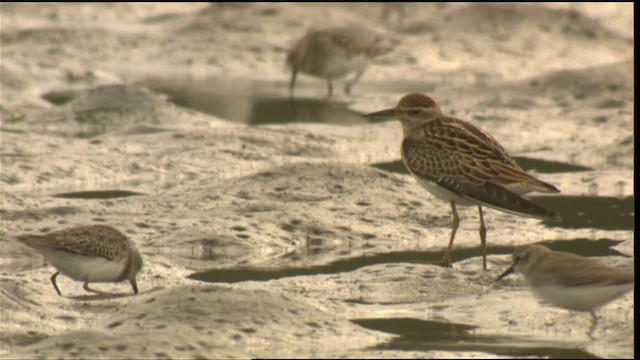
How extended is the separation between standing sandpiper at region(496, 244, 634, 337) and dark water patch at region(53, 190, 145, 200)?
470 centimetres

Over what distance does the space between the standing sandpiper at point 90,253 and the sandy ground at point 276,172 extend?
20 centimetres

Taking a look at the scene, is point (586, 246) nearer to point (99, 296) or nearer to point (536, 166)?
point (536, 166)

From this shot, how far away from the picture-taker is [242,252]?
11.0 meters

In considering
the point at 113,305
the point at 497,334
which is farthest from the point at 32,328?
the point at 497,334

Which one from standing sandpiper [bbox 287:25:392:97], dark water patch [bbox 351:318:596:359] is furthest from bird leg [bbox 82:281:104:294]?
standing sandpiper [bbox 287:25:392:97]

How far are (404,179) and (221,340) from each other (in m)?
5.08

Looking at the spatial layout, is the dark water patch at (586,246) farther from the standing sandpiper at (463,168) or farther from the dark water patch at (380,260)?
the standing sandpiper at (463,168)

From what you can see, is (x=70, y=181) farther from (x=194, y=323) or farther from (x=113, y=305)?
(x=194, y=323)

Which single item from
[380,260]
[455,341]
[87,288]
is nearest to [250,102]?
[380,260]

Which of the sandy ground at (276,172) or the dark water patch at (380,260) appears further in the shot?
the dark water patch at (380,260)

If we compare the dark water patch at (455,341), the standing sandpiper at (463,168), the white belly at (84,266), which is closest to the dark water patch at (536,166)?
the standing sandpiper at (463,168)

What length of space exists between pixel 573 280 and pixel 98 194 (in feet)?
17.8

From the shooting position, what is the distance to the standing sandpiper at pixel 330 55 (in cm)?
1834

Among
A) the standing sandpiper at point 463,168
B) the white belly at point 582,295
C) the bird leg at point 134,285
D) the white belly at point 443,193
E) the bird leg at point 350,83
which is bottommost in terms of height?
the bird leg at point 134,285
